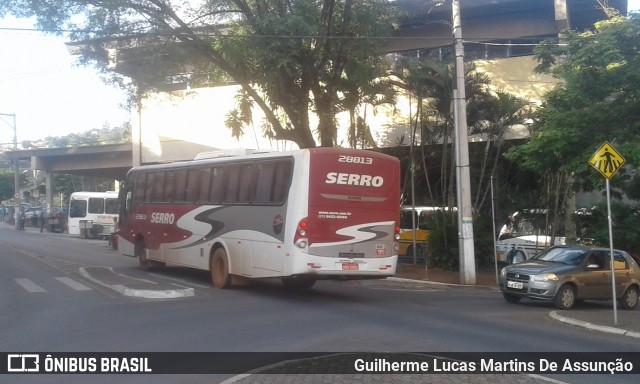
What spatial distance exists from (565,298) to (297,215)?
6.51 metres

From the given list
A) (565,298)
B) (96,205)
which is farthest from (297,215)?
(96,205)

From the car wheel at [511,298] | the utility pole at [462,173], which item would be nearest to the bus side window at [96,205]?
the utility pole at [462,173]

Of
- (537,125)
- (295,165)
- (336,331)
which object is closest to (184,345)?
(336,331)

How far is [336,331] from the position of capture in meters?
11.7

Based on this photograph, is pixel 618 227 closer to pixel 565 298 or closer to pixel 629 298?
pixel 629 298

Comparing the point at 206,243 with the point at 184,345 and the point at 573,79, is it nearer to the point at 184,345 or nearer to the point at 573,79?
the point at 184,345

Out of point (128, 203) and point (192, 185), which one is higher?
point (192, 185)

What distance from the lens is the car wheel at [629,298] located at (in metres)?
17.6

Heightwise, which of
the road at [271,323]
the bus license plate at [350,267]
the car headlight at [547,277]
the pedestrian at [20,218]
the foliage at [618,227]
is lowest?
the road at [271,323]

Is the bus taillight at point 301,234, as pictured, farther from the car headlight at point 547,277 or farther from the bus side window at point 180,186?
the bus side window at point 180,186

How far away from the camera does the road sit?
10273 millimetres

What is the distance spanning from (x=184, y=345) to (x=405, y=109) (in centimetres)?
2262

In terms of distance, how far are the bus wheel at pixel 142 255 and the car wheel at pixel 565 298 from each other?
12584 mm

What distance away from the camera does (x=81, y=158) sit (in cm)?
5003
